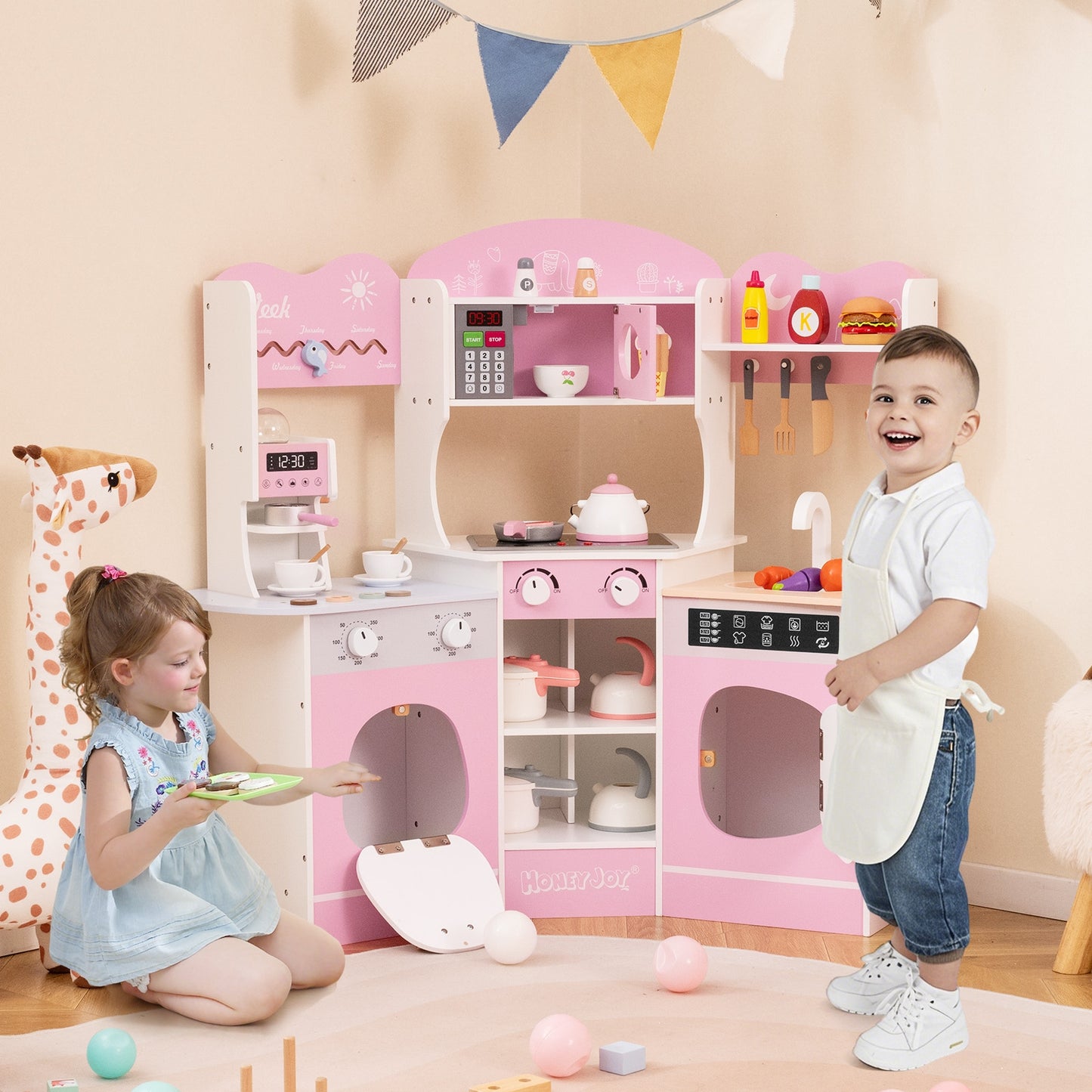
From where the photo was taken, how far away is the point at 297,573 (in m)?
2.89

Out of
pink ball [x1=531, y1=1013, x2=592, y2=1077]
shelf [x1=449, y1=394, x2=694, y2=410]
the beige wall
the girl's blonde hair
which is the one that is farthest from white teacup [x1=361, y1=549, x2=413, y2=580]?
pink ball [x1=531, y1=1013, x2=592, y2=1077]

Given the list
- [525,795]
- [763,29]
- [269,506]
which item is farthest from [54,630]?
[763,29]

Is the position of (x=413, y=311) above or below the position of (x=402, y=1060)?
above

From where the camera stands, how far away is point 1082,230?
2945 millimetres

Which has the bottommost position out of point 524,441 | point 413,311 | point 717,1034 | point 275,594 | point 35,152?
point 717,1034

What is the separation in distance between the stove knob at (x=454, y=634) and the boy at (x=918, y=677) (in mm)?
886

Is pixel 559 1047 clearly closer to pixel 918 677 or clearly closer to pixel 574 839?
pixel 918 677

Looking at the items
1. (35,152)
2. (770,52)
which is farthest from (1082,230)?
(35,152)

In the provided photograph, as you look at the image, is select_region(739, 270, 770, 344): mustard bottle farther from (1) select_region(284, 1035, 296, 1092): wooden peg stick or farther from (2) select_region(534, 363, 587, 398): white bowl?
(1) select_region(284, 1035, 296, 1092): wooden peg stick

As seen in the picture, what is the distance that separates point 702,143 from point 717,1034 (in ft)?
6.74

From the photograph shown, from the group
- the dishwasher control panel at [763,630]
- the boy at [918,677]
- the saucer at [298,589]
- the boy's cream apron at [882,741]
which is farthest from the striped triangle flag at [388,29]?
the boy's cream apron at [882,741]

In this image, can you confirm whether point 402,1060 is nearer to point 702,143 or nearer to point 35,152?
point 35,152

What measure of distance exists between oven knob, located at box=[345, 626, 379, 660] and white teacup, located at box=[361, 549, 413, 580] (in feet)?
0.92

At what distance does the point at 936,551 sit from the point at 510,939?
1043 millimetres
